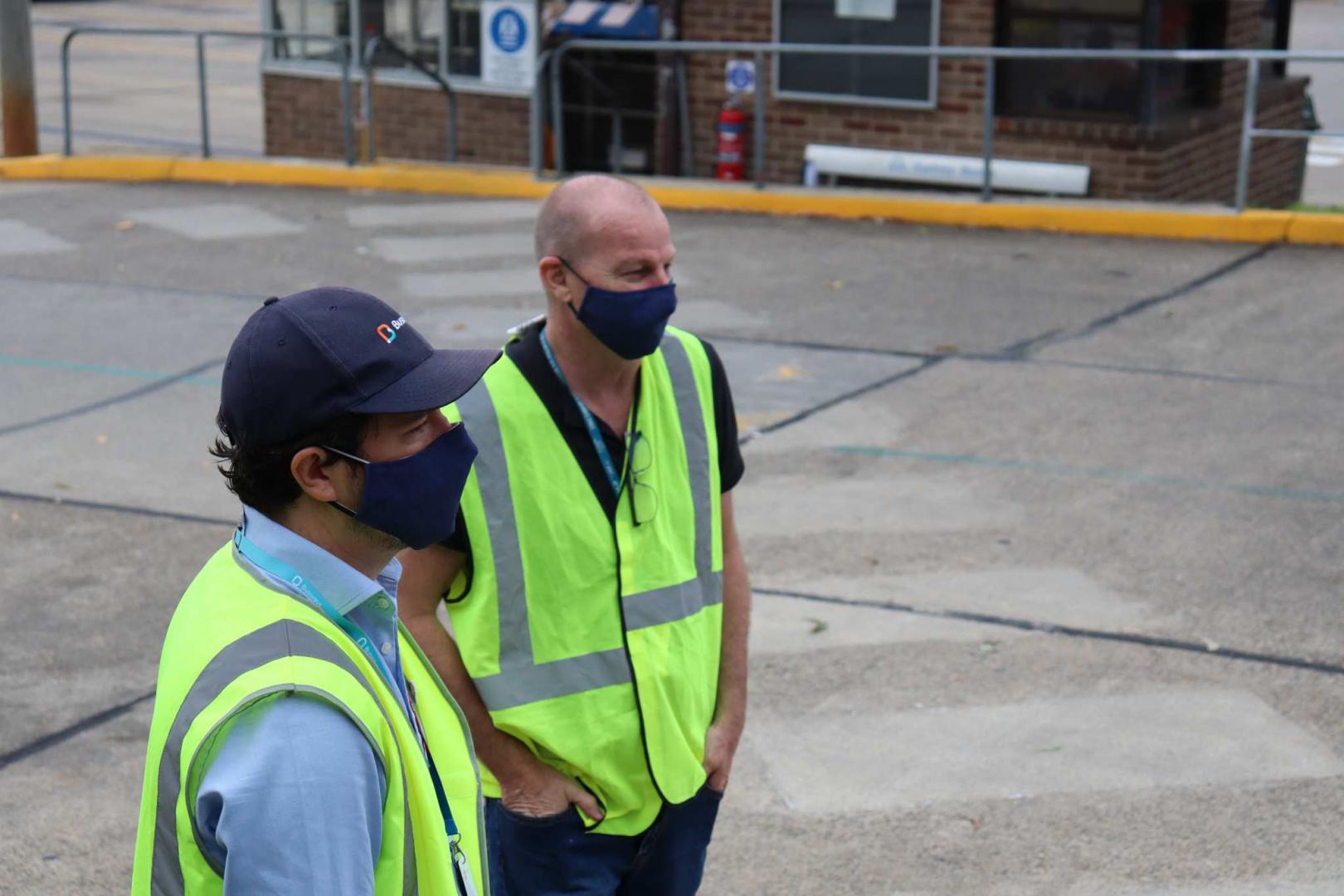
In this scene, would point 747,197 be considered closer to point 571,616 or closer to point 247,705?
point 571,616

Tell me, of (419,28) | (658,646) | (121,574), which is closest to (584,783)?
(658,646)

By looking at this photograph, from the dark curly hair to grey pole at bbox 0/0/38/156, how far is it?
13.9m

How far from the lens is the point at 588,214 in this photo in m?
3.27

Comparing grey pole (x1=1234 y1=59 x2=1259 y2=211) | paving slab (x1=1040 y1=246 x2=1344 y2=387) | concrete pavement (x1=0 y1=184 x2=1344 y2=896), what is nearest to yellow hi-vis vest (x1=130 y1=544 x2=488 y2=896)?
concrete pavement (x1=0 y1=184 x2=1344 y2=896)

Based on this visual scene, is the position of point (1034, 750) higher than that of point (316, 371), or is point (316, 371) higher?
point (316, 371)

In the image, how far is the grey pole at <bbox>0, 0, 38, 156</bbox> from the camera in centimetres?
1480

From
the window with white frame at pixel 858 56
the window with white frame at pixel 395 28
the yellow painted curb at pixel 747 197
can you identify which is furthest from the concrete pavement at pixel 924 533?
the window with white frame at pixel 395 28

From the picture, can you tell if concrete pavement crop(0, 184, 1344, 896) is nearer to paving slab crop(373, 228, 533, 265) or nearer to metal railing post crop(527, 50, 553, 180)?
paving slab crop(373, 228, 533, 265)

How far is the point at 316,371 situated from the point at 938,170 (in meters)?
12.6

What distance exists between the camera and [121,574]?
21.9ft

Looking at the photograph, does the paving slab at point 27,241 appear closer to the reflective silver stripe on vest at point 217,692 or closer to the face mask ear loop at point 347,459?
the face mask ear loop at point 347,459

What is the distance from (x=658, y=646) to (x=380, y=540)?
1.02 m

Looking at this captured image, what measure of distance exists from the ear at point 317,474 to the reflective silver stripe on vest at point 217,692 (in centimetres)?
21

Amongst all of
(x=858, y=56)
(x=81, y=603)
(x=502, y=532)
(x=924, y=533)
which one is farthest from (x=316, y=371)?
(x=858, y=56)
